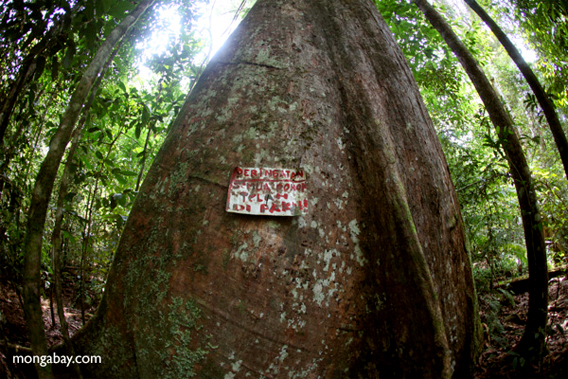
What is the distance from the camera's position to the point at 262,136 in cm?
142

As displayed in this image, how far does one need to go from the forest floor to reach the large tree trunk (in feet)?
1.66

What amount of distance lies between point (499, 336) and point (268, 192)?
194 centimetres

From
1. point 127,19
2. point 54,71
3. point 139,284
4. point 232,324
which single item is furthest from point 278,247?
point 54,71

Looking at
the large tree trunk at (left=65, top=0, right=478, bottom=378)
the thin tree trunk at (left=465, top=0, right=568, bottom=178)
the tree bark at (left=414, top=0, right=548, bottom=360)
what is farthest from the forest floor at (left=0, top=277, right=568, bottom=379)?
the thin tree trunk at (left=465, top=0, right=568, bottom=178)

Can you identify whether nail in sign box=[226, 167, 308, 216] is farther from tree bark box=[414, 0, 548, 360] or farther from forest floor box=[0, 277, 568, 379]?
tree bark box=[414, 0, 548, 360]

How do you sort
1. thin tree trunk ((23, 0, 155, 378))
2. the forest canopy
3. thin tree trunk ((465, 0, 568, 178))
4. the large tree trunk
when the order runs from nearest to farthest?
thin tree trunk ((23, 0, 155, 378)) → the large tree trunk → the forest canopy → thin tree trunk ((465, 0, 568, 178))

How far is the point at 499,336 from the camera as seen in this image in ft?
7.11

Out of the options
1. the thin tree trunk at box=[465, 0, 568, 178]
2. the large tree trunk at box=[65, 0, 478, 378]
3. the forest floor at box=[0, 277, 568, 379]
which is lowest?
the forest floor at box=[0, 277, 568, 379]

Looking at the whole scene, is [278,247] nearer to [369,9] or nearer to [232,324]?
[232,324]

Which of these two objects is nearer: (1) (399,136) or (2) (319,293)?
(2) (319,293)

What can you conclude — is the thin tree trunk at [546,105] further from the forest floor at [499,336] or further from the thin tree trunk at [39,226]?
the thin tree trunk at [39,226]

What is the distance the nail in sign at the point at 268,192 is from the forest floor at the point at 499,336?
3.31ft

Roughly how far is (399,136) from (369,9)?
1020 mm

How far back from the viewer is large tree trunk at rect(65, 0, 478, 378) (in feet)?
4.03
